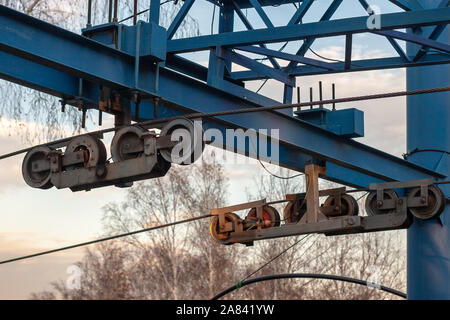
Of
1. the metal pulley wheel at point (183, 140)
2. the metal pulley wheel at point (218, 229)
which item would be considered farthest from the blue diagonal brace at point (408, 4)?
the metal pulley wheel at point (183, 140)

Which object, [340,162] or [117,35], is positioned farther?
[340,162]

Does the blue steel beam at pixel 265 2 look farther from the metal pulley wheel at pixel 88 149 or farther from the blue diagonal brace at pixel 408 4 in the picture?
the metal pulley wheel at pixel 88 149

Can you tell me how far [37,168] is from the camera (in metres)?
9.52

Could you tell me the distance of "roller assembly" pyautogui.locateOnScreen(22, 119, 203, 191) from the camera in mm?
8578

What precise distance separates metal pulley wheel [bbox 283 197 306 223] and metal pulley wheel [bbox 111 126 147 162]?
525 cm

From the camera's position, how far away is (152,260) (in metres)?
35.7

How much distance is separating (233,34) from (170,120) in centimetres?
292

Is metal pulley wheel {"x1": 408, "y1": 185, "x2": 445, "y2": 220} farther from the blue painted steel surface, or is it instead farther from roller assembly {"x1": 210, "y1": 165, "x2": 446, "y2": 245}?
the blue painted steel surface

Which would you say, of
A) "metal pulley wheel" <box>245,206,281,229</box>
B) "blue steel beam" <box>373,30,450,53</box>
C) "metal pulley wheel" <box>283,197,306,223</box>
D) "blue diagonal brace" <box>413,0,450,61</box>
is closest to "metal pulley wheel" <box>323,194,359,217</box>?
"metal pulley wheel" <box>283,197,306,223</box>

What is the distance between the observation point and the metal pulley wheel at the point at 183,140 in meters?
8.47
